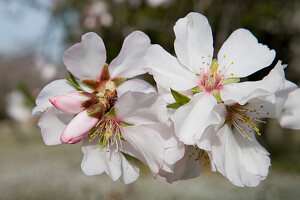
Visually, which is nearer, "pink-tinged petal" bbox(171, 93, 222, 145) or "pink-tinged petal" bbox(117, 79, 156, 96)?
"pink-tinged petal" bbox(171, 93, 222, 145)

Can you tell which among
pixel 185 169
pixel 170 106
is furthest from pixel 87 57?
pixel 185 169

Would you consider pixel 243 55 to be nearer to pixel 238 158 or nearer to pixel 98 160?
pixel 238 158

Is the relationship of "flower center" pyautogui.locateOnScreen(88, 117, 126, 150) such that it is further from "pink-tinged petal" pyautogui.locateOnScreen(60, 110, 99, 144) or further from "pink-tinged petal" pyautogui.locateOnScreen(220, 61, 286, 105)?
"pink-tinged petal" pyautogui.locateOnScreen(220, 61, 286, 105)

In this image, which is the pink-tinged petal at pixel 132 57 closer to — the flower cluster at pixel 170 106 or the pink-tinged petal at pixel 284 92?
the flower cluster at pixel 170 106

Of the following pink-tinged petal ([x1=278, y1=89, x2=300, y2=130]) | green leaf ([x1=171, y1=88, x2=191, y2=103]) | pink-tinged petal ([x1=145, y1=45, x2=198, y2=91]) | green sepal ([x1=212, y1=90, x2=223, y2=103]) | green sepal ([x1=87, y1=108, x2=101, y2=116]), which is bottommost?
pink-tinged petal ([x1=278, y1=89, x2=300, y2=130])

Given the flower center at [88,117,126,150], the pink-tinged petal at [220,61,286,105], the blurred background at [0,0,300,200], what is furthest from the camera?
the blurred background at [0,0,300,200]

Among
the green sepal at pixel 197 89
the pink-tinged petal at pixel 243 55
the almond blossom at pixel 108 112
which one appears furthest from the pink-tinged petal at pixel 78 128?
the pink-tinged petal at pixel 243 55

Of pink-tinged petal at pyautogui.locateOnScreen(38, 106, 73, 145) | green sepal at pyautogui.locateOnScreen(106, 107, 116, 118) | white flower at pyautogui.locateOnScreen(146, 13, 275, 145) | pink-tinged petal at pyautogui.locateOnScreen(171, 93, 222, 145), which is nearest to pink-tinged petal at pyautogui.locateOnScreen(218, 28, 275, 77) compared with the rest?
white flower at pyautogui.locateOnScreen(146, 13, 275, 145)

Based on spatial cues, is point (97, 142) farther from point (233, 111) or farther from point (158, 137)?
point (233, 111)
